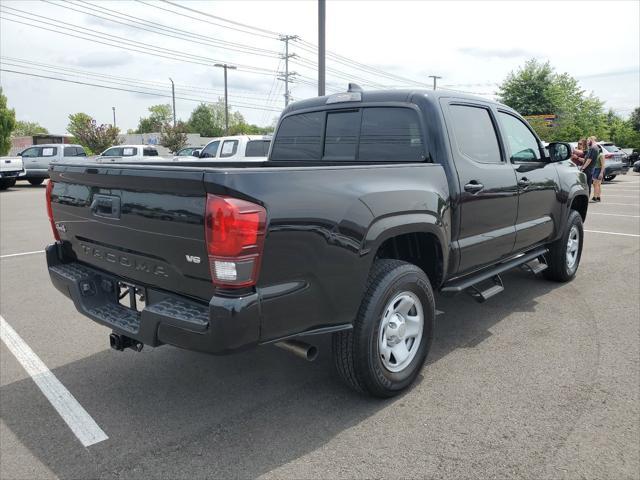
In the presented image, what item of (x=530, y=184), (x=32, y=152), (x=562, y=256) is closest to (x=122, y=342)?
(x=530, y=184)

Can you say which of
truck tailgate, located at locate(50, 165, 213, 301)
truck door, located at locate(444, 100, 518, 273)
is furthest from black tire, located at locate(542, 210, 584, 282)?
truck tailgate, located at locate(50, 165, 213, 301)

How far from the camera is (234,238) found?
2.32 meters

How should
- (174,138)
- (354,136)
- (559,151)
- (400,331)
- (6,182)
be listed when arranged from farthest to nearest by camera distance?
1. (174,138)
2. (6,182)
3. (559,151)
4. (354,136)
5. (400,331)

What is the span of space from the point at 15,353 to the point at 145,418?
1674 mm

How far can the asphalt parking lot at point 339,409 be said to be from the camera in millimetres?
2574

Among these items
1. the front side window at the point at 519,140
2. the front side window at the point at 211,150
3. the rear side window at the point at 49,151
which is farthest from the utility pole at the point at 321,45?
the rear side window at the point at 49,151

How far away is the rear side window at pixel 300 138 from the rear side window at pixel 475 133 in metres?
1.14

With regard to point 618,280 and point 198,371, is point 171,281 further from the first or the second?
point 618,280

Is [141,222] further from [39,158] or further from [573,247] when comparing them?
[39,158]

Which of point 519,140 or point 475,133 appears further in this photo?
point 519,140

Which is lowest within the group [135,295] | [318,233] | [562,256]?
[562,256]

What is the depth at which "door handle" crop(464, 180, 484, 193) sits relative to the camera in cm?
378

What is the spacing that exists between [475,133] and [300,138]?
1504 millimetres

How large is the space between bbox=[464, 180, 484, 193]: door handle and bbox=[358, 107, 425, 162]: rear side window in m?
0.41
